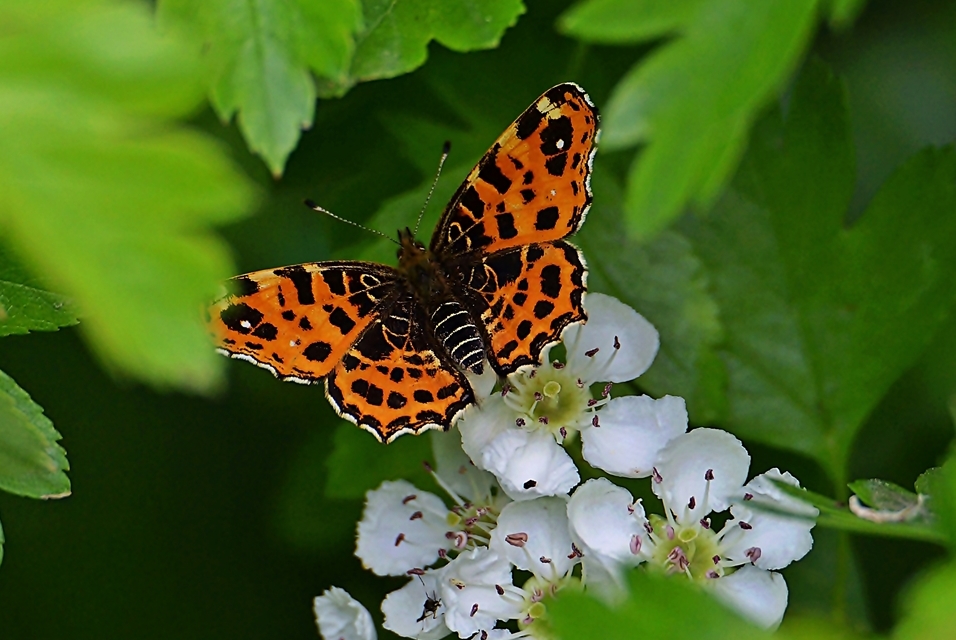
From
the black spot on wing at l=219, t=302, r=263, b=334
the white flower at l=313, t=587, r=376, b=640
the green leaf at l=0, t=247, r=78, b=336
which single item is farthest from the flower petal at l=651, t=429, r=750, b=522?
the green leaf at l=0, t=247, r=78, b=336

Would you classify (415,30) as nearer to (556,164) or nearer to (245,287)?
(556,164)

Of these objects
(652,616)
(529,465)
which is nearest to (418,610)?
(529,465)

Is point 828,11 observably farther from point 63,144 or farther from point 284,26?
point 63,144

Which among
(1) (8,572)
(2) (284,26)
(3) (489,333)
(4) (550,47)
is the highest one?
(2) (284,26)

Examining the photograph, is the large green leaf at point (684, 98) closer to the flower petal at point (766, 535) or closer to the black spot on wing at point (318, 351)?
A: the flower petal at point (766, 535)

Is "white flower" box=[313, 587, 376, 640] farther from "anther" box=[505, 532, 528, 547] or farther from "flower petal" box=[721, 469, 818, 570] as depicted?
"flower petal" box=[721, 469, 818, 570]

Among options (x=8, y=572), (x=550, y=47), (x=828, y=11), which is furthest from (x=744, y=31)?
(x=8, y=572)
